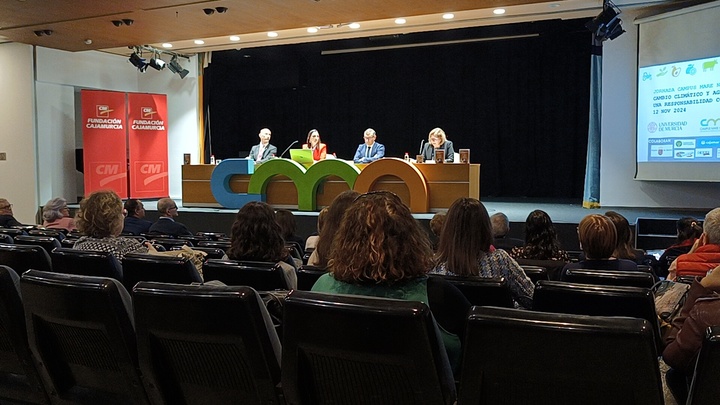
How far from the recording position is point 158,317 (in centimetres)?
169

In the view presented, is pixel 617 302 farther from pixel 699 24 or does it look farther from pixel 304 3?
pixel 699 24

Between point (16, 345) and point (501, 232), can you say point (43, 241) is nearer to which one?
point (16, 345)

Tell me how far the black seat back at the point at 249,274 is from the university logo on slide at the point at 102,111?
8.82 m

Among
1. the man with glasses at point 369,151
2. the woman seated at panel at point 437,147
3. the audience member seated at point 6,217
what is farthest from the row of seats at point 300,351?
the man with glasses at point 369,151

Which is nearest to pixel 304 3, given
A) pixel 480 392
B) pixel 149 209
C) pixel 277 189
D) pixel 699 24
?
pixel 277 189

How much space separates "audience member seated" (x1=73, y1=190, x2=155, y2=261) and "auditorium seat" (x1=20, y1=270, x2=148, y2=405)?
50.9 inches

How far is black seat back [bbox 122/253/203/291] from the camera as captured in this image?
8.57 ft

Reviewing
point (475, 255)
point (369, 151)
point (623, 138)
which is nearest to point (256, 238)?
point (475, 255)

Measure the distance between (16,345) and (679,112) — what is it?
8.16 m

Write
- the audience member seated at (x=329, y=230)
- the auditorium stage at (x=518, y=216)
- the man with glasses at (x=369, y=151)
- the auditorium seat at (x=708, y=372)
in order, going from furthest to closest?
1. the man with glasses at (x=369, y=151)
2. the auditorium stage at (x=518, y=216)
3. the audience member seated at (x=329, y=230)
4. the auditorium seat at (x=708, y=372)

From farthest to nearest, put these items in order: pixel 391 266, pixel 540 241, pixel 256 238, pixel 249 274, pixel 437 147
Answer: pixel 437 147 < pixel 540 241 < pixel 256 238 < pixel 249 274 < pixel 391 266

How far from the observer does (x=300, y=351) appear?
1547 millimetres

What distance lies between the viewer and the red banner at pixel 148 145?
36.3 ft

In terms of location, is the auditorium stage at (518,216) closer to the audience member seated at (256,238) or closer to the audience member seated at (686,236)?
the audience member seated at (686,236)
